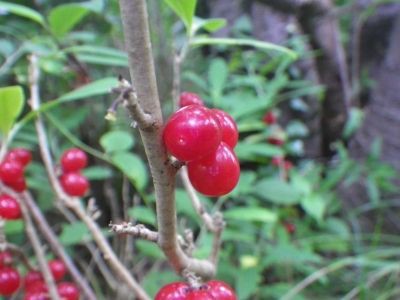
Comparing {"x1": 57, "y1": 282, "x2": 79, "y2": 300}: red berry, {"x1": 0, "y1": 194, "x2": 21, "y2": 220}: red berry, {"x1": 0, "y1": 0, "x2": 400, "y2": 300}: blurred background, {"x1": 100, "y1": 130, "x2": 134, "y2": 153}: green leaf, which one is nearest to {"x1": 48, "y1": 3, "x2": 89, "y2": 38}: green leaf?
{"x1": 0, "y1": 0, "x2": 400, "y2": 300}: blurred background

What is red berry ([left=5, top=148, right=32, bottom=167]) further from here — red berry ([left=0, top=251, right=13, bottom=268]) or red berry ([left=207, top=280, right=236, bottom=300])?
red berry ([left=207, top=280, right=236, bottom=300])

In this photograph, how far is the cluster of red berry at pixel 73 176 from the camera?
2.20 feet

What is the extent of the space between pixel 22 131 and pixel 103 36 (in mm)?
384

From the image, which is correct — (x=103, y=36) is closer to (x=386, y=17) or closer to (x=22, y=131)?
(x=22, y=131)

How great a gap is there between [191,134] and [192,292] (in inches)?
5.5

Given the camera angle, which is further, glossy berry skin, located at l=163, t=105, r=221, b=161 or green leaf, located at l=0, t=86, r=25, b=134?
green leaf, located at l=0, t=86, r=25, b=134

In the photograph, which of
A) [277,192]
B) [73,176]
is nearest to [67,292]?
[73,176]

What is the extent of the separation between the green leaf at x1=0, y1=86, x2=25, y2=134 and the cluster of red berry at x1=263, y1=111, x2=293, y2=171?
102 cm

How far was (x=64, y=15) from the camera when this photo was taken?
76cm

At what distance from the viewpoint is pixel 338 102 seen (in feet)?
6.54

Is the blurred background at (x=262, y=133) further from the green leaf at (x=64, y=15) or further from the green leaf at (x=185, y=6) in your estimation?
the green leaf at (x=185, y=6)

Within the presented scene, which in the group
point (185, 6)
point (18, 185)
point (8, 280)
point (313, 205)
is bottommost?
point (313, 205)

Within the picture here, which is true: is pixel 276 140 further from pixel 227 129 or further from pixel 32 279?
pixel 227 129

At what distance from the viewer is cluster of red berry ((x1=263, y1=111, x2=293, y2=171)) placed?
57.6 inches
